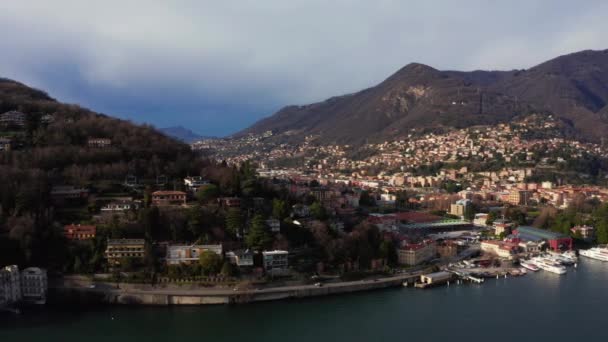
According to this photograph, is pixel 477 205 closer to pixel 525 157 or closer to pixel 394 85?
pixel 525 157

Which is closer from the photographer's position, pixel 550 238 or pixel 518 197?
pixel 550 238

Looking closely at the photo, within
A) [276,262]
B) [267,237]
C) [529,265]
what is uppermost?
[267,237]

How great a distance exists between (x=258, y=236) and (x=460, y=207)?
17091 millimetres

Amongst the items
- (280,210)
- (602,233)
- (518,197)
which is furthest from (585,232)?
(280,210)

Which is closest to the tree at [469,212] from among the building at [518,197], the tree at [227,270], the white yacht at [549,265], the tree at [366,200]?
the tree at [366,200]

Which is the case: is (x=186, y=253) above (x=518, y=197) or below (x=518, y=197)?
below

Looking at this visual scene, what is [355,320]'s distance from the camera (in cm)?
1323

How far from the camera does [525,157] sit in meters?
44.0

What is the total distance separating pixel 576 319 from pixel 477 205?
1735 centimetres

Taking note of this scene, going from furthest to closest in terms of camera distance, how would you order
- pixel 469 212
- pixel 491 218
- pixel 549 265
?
pixel 469 212 → pixel 491 218 → pixel 549 265

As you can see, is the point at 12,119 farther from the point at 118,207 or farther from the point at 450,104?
the point at 450,104

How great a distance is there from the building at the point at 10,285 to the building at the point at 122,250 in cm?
232

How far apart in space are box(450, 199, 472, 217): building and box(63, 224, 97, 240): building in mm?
20304

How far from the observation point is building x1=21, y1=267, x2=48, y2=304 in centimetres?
1398
